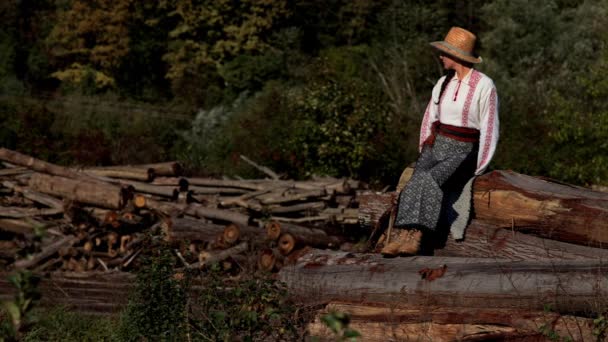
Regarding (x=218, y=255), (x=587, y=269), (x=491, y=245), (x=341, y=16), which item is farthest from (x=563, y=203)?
(x=341, y=16)

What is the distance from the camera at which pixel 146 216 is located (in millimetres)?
15062

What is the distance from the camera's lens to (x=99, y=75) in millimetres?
31328

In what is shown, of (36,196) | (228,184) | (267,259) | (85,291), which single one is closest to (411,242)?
(267,259)

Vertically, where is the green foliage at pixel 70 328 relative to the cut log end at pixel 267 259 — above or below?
above

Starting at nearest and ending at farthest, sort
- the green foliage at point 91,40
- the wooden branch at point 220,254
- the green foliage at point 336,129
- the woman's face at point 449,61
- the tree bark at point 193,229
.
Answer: the woman's face at point 449,61, the wooden branch at point 220,254, the tree bark at point 193,229, the green foliage at point 336,129, the green foliage at point 91,40

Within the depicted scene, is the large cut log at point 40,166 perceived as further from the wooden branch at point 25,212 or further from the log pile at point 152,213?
the wooden branch at point 25,212

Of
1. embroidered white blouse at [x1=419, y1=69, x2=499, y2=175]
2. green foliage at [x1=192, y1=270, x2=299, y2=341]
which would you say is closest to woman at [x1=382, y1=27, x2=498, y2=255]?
embroidered white blouse at [x1=419, y1=69, x2=499, y2=175]

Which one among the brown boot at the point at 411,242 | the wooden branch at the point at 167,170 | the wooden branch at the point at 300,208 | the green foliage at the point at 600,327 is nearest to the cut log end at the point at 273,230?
the wooden branch at the point at 300,208

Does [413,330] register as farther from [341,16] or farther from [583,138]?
[341,16]

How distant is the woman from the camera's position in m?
7.86

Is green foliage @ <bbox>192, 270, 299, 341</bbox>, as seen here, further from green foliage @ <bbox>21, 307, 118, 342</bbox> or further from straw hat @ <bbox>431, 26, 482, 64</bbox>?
straw hat @ <bbox>431, 26, 482, 64</bbox>

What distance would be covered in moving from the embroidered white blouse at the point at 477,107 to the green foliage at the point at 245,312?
6.97 feet

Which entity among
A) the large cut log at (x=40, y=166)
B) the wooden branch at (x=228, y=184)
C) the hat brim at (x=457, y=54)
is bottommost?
the wooden branch at (x=228, y=184)

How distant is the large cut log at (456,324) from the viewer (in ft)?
21.0
